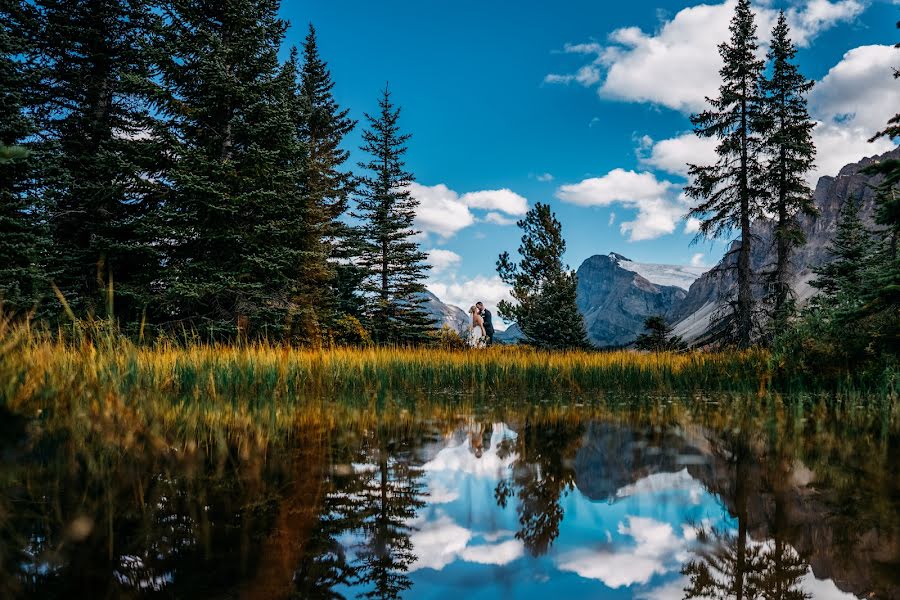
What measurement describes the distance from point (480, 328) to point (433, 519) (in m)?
20.9

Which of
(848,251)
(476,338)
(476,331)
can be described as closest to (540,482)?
(476,338)

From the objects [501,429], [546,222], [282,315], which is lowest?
[501,429]

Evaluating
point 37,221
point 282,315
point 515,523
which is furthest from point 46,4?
point 515,523

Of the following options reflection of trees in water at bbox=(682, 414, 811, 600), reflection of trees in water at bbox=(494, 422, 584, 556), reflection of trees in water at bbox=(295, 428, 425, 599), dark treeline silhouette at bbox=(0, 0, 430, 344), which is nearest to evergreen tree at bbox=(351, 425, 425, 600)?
reflection of trees in water at bbox=(295, 428, 425, 599)

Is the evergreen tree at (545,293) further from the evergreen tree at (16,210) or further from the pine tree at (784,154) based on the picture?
the evergreen tree at (16,210)

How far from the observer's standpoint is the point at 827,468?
13.1 feet

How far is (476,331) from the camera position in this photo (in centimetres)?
2355

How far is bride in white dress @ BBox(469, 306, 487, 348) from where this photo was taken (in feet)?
75.5

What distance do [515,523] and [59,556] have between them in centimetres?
222

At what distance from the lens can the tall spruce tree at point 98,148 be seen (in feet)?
51.3

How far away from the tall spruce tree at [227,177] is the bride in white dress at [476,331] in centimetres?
884

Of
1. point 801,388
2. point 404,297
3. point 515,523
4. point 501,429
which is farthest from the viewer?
point 404,297

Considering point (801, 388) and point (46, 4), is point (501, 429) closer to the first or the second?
point (801, 388)

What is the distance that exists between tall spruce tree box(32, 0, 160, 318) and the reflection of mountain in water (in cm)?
1514
